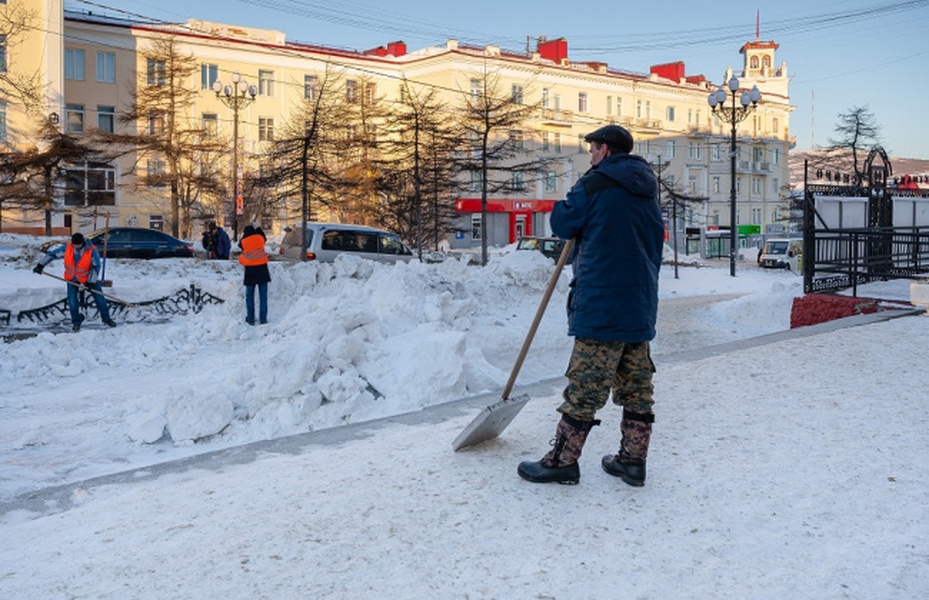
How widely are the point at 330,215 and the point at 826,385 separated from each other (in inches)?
1927

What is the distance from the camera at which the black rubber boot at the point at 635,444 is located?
4352 mm

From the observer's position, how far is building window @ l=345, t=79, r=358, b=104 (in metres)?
46.7

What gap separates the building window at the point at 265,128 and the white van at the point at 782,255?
29.8 metres

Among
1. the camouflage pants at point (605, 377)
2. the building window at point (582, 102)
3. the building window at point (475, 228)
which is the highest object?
the building window at point (582, 102)

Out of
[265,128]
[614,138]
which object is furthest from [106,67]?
A: [614,138]

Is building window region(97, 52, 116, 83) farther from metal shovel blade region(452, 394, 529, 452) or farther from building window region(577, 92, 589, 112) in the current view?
metal shovel blade region(452, 394, 529, 452)

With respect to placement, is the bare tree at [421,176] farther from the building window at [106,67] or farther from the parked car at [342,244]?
the building window at [106,67]

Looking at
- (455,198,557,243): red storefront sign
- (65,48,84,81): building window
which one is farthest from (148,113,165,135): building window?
(455,198,557,243): red storefront sign

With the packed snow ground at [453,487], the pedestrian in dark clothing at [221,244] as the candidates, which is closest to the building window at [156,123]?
the pedestrian in dark clothing at [221,244]

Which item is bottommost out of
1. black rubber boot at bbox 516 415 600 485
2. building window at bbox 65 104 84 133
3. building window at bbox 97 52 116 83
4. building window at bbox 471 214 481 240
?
black rubber boot at bbox 516 415 600 485

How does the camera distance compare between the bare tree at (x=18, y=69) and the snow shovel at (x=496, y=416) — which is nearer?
the snow shovel at (x=496, y=416)

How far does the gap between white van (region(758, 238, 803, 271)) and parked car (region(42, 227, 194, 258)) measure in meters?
25.5

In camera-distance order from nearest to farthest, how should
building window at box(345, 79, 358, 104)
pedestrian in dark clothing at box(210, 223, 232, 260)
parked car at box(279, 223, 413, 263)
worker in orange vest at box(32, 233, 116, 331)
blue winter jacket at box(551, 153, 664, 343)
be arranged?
blue winter jacket at box(551, 153, 664, 343) < worker in orange vest at box(32, 233, 116, 331) < parked car at box(279, 223, 413, 263) < pedestrian in dark clothing at box(210, 223, 232, 260) < building window at box(345, 79, 358, 104)

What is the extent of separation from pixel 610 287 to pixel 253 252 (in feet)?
37.9
